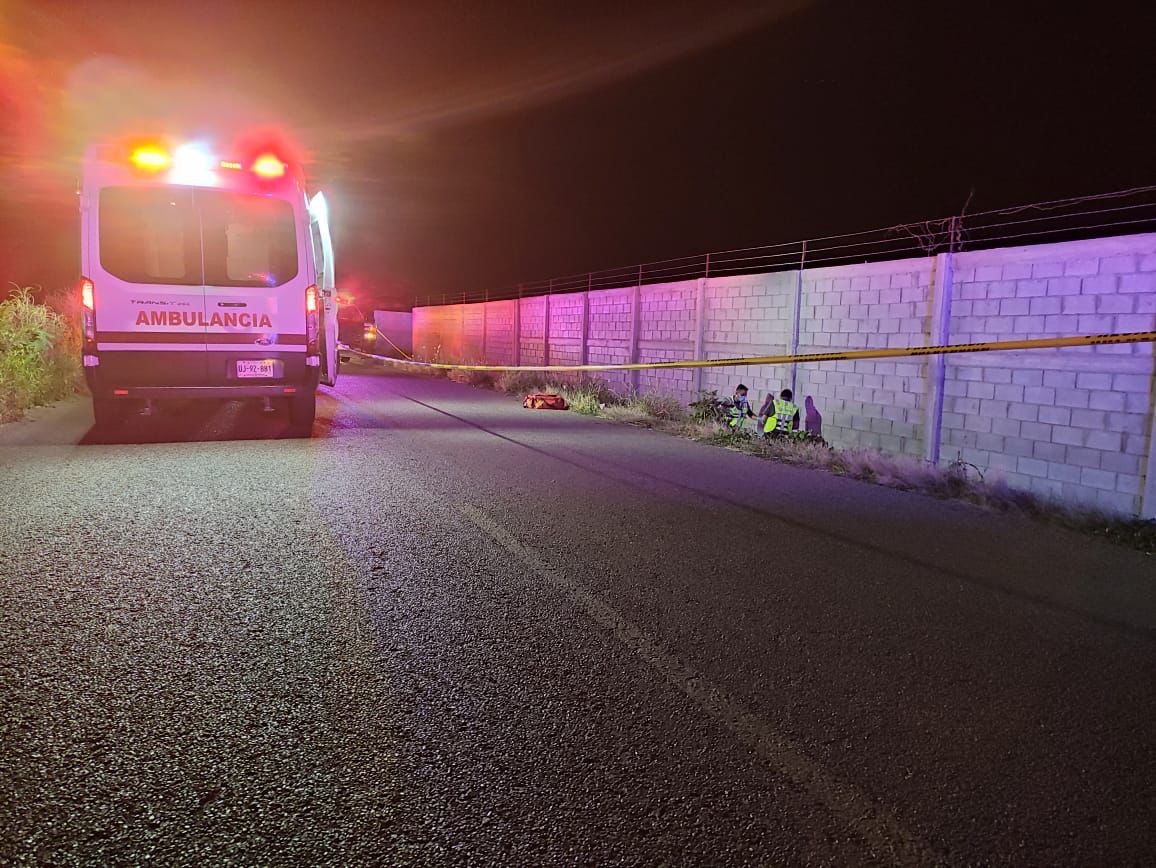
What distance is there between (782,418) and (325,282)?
250 inches

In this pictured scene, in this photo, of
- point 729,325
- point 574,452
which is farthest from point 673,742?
point 729,325

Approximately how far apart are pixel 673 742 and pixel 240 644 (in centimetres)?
184

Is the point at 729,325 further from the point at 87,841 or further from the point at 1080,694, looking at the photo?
the point at 87,841

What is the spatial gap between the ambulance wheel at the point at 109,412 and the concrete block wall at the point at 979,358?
8.18 m

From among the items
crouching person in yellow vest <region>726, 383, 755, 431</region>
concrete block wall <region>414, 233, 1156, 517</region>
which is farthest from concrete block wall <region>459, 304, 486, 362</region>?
crouching person in yellow vest <region>726, 383, 755, 431</region>

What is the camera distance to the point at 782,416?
32.5 ft

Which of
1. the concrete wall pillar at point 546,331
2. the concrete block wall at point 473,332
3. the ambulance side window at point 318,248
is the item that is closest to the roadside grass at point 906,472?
the ambulance side window at point 318,248

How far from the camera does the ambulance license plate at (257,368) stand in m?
8.31

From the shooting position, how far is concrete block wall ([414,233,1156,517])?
627 cm

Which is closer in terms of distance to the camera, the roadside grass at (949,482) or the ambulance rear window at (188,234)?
the roadside grass at (949,482)

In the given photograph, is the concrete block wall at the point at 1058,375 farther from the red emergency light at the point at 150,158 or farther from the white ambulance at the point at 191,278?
the red emergency light at the point at 150,158

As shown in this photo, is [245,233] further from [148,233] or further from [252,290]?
[148,233]

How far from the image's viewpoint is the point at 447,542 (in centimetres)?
466

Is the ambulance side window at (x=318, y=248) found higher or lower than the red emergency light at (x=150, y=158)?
lower
